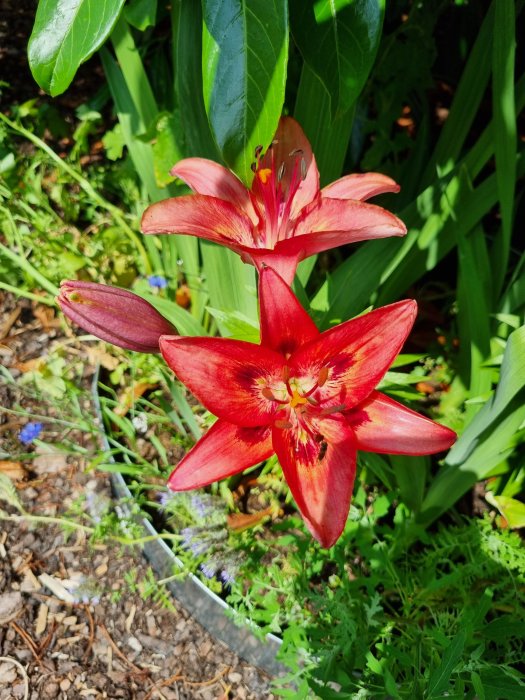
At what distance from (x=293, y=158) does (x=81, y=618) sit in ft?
3.76

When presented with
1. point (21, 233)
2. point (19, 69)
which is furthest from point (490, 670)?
point (19, 69)

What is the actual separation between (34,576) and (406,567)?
0.88 meters

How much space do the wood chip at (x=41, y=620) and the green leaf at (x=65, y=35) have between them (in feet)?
4.10

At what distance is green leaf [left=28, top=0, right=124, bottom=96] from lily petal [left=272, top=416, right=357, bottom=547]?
1.38 ft

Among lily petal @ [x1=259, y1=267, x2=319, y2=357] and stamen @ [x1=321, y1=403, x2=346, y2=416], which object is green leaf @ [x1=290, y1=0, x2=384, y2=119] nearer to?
lily petal @ [x1=259, y1=267, x2=319, y2=357]

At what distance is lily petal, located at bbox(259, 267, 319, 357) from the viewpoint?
65 centimetres

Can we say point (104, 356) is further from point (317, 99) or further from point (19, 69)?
point (19, 69)

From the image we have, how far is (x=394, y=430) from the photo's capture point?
0.69 m

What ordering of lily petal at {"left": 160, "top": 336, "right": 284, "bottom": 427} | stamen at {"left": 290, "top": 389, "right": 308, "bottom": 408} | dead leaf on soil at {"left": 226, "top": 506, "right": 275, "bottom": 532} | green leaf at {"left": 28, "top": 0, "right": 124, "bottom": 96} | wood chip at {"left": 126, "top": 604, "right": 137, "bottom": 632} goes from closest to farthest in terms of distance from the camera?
green leaf at {"left": 28, "top": 0, "right": 124, "bottom": 96}, lily petal at {"left": 160, "top": 336, "right": 284, "bottom": 427}, stamen at {"left": 290, "top": 389, "right": 308, "bottom": 408}, dead leaf on soil at {"left": 226, "top": 506, "right": 275, "bottom": 532}, wood chip at {"left": 126, "top": 604, "right": 137, "bottom": 632}

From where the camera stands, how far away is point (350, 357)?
2.32ft

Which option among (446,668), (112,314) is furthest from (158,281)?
(446,668)

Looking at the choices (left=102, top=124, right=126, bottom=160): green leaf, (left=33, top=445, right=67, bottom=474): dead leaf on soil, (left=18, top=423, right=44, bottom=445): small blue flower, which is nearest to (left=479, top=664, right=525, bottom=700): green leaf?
(left=18, top=423, right=44, bottom=445): small blue flower

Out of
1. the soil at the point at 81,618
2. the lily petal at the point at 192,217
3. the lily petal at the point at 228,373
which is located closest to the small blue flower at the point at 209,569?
the soil at the point at 81,618

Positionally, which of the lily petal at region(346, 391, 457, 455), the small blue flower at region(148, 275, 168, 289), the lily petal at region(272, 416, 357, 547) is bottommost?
the small blue flower at region(148, 275, 168, 289)
